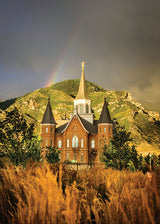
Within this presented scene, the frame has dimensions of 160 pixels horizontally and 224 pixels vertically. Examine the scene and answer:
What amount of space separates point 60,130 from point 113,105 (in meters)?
97.0

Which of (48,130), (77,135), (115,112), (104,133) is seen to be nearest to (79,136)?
(77,135)

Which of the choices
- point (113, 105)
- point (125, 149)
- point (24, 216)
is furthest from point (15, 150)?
point (113, 105)

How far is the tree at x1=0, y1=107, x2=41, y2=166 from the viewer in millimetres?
15375

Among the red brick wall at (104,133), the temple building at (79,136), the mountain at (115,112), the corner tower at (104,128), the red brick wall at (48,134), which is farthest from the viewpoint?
the mountain at (115,112)

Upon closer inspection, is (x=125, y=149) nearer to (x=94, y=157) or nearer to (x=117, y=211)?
(x=117, y=211)

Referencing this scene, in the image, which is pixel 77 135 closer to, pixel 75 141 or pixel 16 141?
pixel 75 141

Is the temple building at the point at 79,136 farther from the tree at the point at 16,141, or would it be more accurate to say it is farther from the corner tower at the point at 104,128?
the tree at the point at 16,141

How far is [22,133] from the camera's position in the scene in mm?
16781

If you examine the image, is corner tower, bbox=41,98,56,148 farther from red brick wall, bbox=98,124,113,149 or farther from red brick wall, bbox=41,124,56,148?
red brick wall, bbox=98,124,113,149

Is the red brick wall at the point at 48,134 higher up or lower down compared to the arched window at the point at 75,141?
higher up

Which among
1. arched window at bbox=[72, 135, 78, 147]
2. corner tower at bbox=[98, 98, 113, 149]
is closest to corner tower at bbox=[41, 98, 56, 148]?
arched window at bbox=[72, 135, 78, 147]

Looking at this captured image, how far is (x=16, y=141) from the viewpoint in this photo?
15.9m

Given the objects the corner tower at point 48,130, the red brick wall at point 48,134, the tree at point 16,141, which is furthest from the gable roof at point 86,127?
the tree at point 16,141

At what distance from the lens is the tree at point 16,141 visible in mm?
15375
